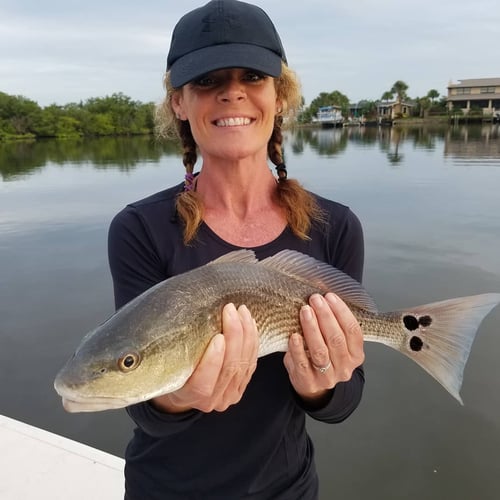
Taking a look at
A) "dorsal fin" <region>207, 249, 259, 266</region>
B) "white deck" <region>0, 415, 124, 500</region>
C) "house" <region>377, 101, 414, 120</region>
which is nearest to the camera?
"dorsal fin" <region>207, 249, 259, 266</region>

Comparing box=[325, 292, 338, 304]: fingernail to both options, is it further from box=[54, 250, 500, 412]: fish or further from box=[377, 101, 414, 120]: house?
box=[377, 101, 414, 120]: house

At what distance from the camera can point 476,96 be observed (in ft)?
307

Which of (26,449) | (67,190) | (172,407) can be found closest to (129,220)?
(172,407)

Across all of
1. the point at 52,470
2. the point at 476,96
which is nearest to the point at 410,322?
the point at 52,470

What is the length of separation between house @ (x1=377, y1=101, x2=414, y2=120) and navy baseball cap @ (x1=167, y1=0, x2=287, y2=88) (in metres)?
113

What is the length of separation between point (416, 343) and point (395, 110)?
116 m

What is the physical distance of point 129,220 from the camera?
188cm

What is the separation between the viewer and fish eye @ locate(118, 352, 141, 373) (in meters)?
1.48

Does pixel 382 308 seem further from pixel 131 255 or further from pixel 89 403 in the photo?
pixel 89 403

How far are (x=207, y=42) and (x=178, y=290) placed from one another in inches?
39.1

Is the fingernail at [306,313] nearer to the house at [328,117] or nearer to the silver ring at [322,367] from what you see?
the silver ring at [322,367]

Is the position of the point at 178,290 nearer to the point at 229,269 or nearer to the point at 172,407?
the point at 229,269

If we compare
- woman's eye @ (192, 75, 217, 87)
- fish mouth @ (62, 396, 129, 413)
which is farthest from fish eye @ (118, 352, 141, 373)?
woman's eye @ (192, 75, 217, 87)

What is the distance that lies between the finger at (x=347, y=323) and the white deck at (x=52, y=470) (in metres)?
1.91
